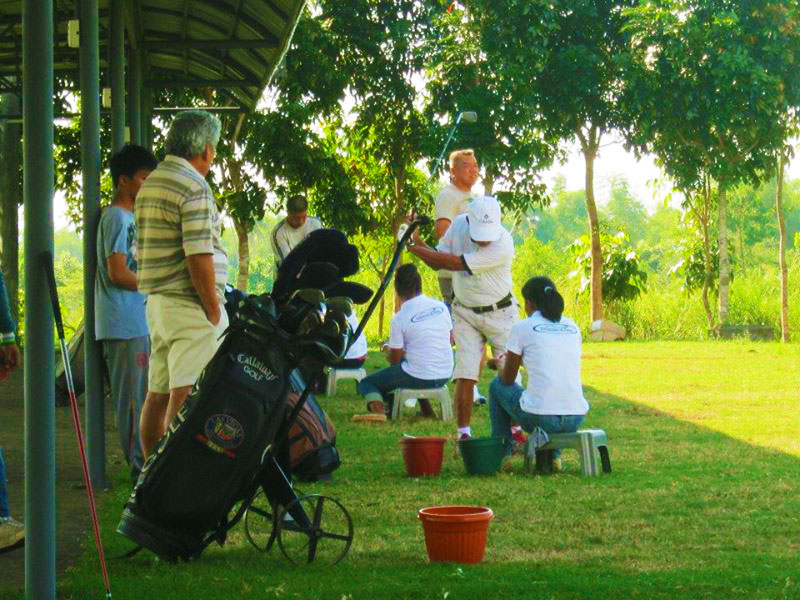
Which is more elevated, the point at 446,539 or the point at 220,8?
the point at 220,8

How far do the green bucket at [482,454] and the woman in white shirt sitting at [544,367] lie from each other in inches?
14.2

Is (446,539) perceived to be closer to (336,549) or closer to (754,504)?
(336,549)

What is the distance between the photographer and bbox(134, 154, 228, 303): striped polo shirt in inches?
258

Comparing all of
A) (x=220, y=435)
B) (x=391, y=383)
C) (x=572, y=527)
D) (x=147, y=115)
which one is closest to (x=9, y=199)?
(x=147, y=115)

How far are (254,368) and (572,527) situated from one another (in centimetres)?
193

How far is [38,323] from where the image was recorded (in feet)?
15.7

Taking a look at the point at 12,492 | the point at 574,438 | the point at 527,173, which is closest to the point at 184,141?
the point at 12,492

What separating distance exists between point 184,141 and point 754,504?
124 inches

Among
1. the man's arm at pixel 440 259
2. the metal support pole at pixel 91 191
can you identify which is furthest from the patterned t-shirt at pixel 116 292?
the man's arm at pixel 440 259

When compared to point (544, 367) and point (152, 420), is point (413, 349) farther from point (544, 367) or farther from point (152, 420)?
point (152, 420)

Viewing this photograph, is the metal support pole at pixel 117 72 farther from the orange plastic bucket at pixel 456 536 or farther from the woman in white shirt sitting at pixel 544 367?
the orange plastic bucket at pixel 456 536

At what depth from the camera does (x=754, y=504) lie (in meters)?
7.34

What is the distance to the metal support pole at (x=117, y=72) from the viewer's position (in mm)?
8867

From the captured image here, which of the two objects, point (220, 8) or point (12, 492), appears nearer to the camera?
point (12, 492)
